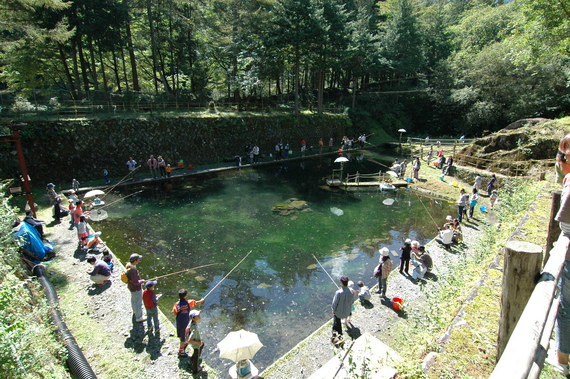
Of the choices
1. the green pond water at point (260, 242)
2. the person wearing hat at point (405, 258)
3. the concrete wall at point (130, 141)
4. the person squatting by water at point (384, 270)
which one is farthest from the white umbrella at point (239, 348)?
the concrete wall at point (130, 141)

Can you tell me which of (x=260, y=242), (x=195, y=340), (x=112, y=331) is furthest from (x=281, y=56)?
(x=195, y=340)

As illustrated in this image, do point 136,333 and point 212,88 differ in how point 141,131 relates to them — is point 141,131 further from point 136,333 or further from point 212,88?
point 136,333

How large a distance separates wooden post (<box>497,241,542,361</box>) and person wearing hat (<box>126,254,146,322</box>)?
721 cm

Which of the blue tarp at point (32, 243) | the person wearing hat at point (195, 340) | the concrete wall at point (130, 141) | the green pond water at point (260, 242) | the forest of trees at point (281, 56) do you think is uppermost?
the forest of trees at point (281, 56)

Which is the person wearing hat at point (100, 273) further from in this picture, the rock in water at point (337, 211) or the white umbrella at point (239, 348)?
the rock in water at point (337, 211)

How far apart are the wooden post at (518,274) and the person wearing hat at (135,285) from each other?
23.7ft

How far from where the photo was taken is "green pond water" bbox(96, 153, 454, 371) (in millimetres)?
8500

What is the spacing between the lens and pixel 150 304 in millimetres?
7098

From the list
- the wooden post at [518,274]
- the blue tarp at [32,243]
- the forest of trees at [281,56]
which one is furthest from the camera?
the forest of trees at [281,56]

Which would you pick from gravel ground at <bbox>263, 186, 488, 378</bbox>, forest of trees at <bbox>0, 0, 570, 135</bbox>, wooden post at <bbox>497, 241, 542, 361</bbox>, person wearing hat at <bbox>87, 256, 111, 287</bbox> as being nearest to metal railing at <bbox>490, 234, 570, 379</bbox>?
wooden post at <bbox>497, 241, 542, 361</bbox>

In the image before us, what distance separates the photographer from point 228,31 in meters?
29.7

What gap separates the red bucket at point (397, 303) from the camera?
27.5 ft

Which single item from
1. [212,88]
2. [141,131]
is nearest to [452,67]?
[212,88]

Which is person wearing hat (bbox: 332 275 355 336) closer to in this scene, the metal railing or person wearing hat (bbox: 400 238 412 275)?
person wearing hat (bbox: 400 238 412 275)
